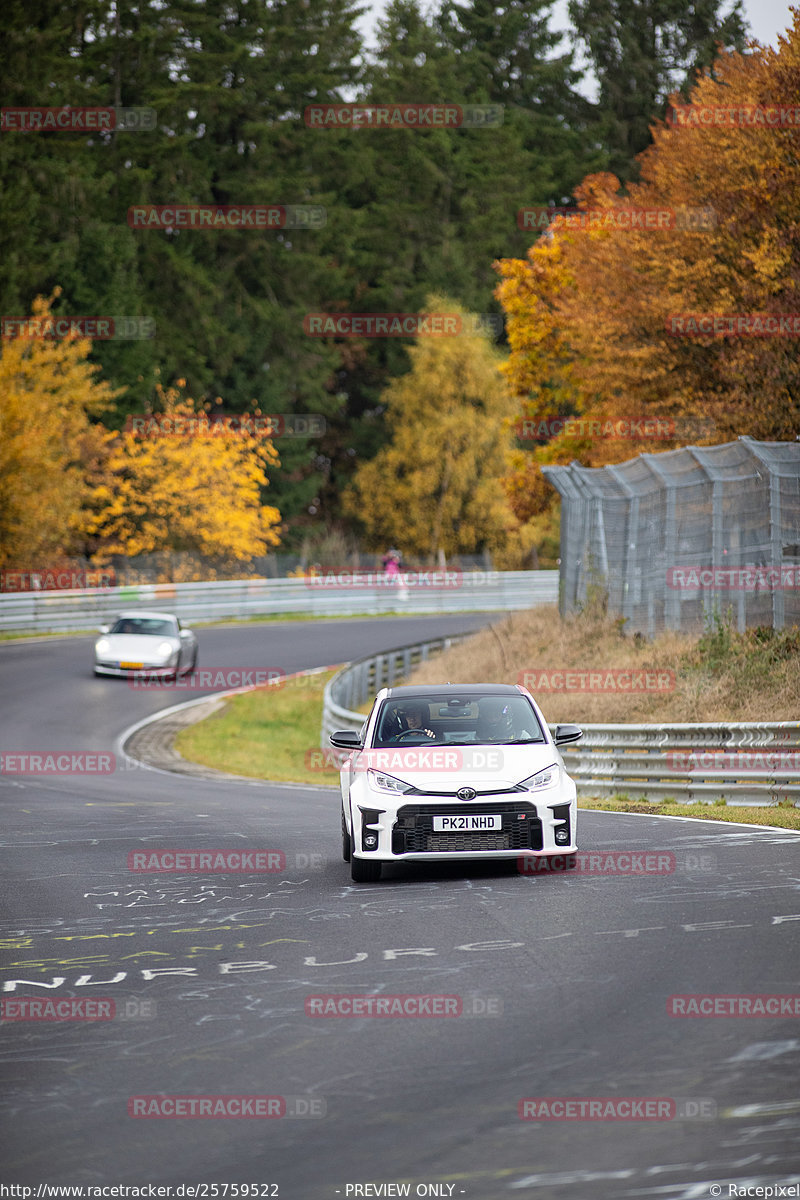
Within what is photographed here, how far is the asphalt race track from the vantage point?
520 cm

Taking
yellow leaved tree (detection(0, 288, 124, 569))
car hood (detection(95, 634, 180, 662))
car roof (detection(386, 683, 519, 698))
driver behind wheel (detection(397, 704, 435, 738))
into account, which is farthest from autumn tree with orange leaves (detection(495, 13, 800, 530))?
yellow leaved tree (detection(0, 288, 124, 569))

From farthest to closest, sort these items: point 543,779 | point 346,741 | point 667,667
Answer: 1. point 667,667
2. point 346,741
3. point 543,779

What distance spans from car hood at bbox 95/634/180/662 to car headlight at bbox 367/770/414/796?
22.7 m

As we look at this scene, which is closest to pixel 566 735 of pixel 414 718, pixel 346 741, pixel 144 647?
pixel 414 718

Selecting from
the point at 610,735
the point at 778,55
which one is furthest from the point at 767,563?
the point at 778,55

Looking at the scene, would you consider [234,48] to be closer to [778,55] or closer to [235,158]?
[235,158]

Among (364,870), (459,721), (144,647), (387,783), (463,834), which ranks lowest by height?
(144,647)

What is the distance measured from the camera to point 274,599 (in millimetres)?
49500

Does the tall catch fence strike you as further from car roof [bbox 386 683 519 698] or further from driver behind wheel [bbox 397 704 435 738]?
driver behind wheel [bbox 397 704 435 738]

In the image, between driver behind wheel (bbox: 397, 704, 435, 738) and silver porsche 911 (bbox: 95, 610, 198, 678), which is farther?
silver porsche 911 (bbox: 95, 610, 198, 678)

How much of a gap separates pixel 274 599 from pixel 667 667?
26846 millimetres

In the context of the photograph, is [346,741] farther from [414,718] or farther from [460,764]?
[460,764]

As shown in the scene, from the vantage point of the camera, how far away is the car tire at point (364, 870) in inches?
461

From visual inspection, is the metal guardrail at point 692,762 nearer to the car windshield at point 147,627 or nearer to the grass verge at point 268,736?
the grass verge at point 268,736
